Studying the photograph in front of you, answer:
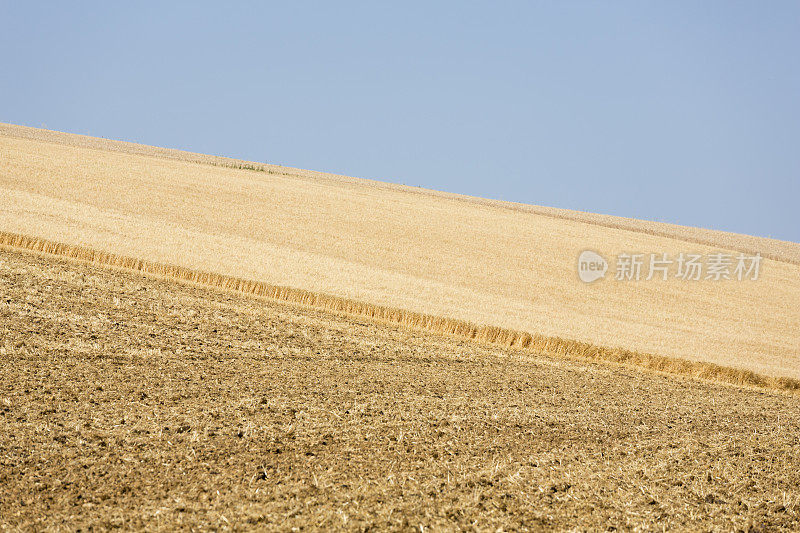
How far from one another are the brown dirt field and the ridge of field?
4.48m

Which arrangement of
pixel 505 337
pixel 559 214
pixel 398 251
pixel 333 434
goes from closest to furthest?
1. pixel 333 434
2. pixel 505 337
3. pixel 398 251
4. pixel 559 214

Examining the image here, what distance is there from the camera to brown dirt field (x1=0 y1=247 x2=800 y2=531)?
605 cm

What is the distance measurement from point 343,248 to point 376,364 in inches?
479

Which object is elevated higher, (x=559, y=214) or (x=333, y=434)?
(x=559, y=214)

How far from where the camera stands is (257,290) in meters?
15.9

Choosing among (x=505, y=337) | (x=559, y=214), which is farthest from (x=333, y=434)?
(x=559, y=214)

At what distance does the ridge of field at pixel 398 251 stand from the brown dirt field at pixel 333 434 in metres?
4.48

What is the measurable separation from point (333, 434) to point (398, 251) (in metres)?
16.6

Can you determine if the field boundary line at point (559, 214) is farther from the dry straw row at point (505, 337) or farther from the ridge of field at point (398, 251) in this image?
the dry straw row at point (505, 337)

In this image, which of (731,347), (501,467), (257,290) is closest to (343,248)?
(257,290)

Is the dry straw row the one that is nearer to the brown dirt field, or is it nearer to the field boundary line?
the brown dirt field

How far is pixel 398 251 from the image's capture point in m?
24.1

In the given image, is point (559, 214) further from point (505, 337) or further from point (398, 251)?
point (505, 337)

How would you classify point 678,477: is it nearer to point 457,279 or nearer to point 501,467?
point 501,467
